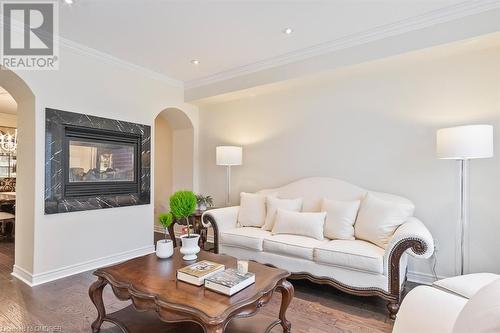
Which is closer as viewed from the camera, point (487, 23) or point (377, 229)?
point (487, 23)

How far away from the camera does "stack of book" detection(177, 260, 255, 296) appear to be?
1661 mm

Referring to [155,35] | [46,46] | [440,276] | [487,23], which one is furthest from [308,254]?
[46,46]

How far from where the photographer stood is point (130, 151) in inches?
155

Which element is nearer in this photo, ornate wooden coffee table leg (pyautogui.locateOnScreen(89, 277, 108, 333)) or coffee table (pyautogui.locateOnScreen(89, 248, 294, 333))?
coffee table (pyautogui.locateOnScreen(89, 248, 294, 333))

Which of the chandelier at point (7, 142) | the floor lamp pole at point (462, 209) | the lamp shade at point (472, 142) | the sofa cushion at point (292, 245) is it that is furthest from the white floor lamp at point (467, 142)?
the chandelier at point (7, 142)

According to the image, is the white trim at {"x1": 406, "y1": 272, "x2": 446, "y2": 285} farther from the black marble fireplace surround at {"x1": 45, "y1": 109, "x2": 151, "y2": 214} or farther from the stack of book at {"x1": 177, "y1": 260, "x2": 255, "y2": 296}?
the black marble fireplace surround at {"x1": 45, "y1": 109, "x2": 151, "y2": 214}

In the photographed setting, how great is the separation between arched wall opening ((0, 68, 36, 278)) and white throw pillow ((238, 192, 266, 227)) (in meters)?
2.31

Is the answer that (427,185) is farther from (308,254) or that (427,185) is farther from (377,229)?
(308,254)

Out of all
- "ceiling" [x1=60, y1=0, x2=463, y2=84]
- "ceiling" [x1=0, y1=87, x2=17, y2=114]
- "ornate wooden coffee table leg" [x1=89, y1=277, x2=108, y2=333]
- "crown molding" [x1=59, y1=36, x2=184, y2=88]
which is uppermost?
"ceiling" [x1=60, y1=0, x2=463, y2=84]

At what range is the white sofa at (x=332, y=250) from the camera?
2273 millimetres

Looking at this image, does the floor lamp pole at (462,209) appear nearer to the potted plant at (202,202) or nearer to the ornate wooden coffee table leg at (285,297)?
the ornate wooden coffee table leg at (285,297)

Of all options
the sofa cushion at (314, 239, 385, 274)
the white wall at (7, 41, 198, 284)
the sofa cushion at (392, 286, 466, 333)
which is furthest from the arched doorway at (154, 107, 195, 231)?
the sofa cushion at (392, 286, 466, 333)

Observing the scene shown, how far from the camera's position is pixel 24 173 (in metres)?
3.06

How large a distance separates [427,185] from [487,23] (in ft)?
5.20
